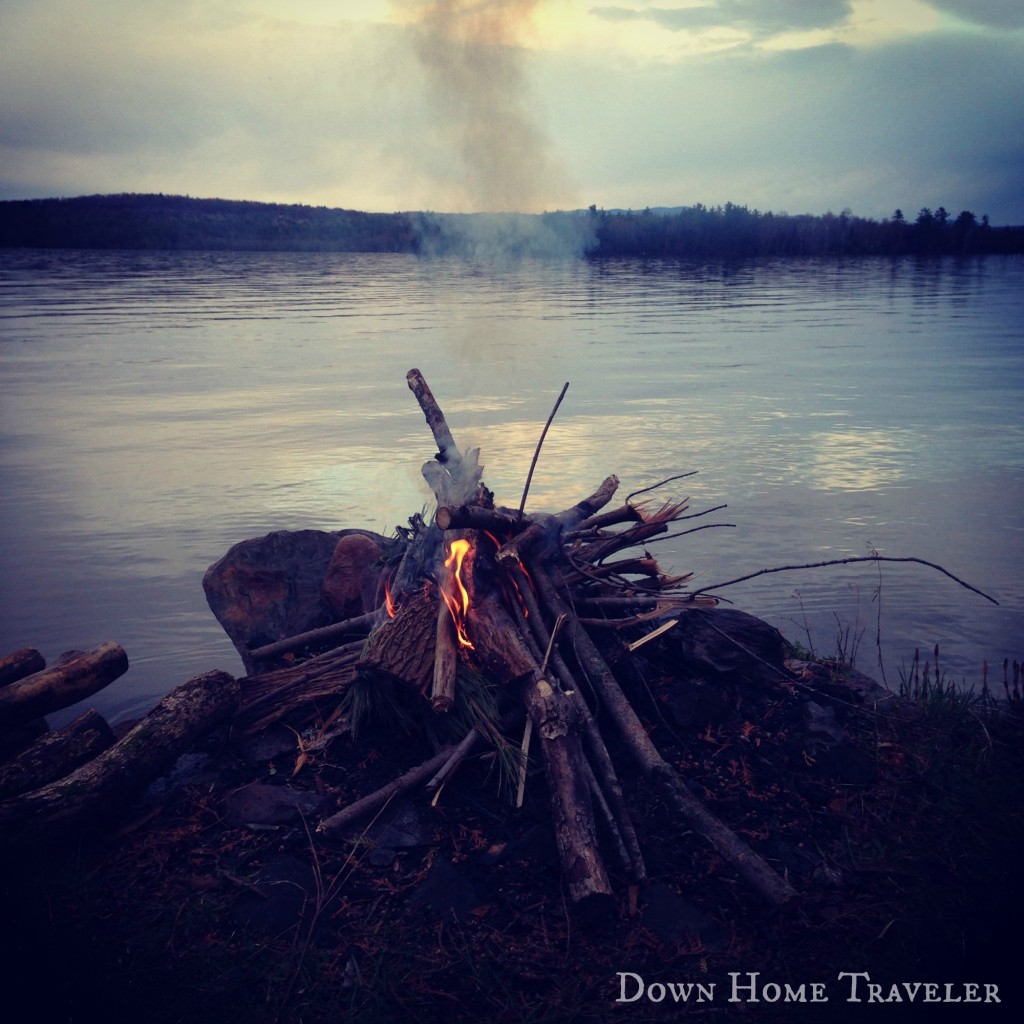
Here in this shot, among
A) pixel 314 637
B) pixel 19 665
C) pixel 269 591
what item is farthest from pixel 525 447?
pixel 19 665

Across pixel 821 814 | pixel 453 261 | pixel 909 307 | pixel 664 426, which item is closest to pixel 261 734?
pixel 821 814

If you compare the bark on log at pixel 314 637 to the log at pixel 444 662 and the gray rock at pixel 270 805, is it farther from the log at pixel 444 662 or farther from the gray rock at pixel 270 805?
the gray rock at pixel 270 805

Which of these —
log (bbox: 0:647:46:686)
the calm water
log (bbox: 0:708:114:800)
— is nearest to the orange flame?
→ the calm water

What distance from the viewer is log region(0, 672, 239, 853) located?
485 cm

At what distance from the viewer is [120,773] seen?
516cm

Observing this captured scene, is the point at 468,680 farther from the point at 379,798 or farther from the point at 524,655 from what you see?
the point at 379,798

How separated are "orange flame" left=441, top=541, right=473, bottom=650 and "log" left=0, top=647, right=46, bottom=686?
10.1 ft

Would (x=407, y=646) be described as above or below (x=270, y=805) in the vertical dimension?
above

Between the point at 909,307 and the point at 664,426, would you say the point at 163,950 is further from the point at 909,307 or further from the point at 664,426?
the point at 909,307

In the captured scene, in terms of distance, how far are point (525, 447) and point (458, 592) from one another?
965 cm

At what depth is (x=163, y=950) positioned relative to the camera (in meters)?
4.28

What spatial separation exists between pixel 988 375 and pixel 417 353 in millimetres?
16224

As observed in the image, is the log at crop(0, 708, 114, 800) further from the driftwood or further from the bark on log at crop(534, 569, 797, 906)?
the bark on log at crop(534, 569, 797, 906)

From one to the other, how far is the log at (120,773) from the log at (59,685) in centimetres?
93
